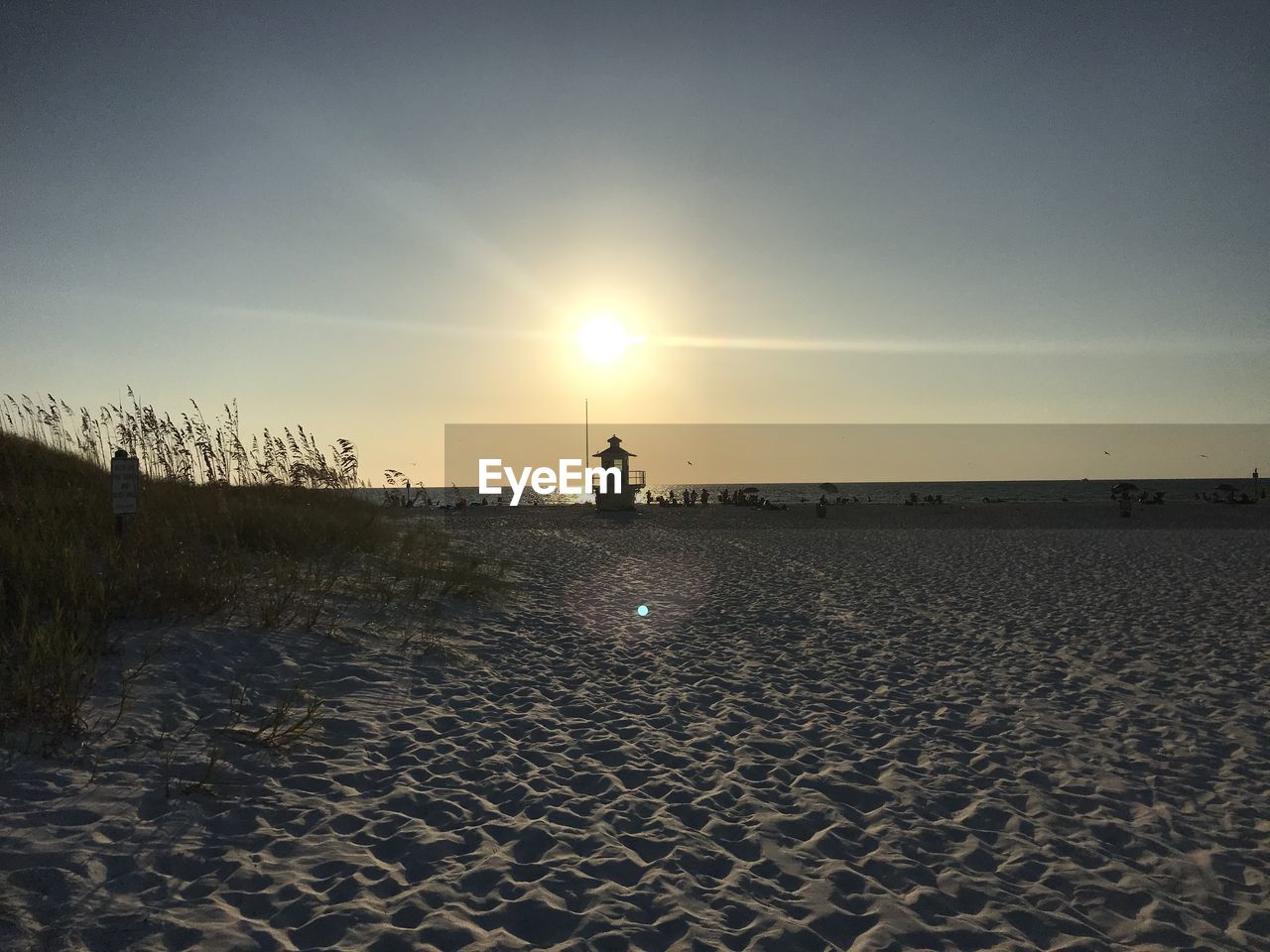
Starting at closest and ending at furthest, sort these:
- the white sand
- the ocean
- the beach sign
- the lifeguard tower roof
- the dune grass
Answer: the white sand → the dune grass → the beach sign → the lifeguard tower roof → the ocean

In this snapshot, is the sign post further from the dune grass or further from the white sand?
the white sand

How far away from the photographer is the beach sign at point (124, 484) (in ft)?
21.6

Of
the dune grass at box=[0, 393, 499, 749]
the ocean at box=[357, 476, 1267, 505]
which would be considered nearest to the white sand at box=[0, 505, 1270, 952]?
the dune grass at box=[0, 393, 499, 749]

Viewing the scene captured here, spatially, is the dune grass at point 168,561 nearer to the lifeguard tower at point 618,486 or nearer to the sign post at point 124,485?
the sign post at point 124,485

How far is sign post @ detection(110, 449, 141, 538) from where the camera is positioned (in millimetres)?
6578

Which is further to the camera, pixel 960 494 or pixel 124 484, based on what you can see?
pixel 960 494

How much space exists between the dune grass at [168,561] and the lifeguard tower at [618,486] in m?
19.2

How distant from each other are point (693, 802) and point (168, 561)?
5.77 metres

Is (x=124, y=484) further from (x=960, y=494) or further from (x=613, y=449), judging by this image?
(x=960, y=494)

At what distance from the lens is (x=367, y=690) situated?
6293 millimetres

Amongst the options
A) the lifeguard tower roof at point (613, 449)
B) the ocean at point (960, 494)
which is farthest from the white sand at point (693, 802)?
the lifeguard tower roof at point (613, 449)

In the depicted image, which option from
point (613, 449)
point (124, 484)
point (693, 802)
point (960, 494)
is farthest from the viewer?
point (960, 494)

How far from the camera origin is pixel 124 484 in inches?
264

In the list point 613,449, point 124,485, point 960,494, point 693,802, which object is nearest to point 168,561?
point 124,485
